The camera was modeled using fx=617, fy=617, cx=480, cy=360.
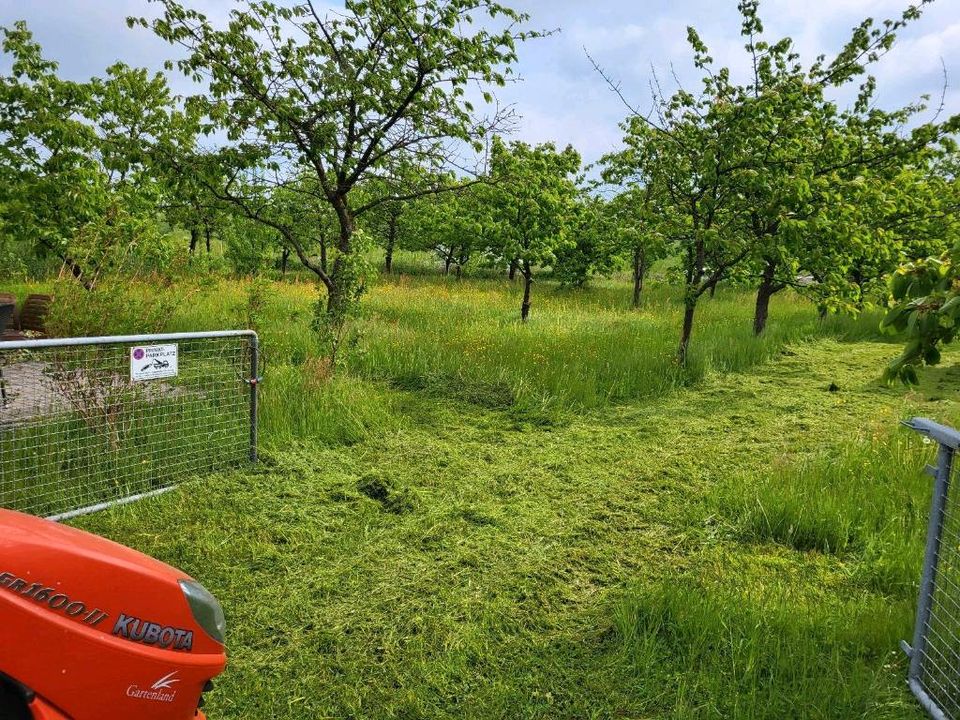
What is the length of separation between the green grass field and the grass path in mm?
15

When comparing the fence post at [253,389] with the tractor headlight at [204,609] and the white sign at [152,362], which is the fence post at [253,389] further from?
the tractor headlight at [204,609]

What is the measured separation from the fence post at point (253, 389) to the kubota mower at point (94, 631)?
137 inches

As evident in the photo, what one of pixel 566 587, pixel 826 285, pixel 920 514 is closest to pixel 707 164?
pixel 826 285

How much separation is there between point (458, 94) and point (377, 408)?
4142 mm

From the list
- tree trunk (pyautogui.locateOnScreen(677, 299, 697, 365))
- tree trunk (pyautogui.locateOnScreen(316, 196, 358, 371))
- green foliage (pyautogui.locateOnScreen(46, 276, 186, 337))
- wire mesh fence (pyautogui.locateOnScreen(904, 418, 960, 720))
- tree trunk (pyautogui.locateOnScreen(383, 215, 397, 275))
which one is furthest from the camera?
tree trunk (pyautogui.locateOnScreen(383, 215, 397, 275))

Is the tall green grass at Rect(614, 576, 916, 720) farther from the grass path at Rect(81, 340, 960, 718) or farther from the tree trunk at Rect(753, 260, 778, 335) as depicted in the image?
the tree trunk at Rect(753, 260, 778, 335)

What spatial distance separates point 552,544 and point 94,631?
10.2 ft

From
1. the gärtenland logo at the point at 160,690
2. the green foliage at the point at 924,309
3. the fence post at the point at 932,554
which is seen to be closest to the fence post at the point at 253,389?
the gärtenland logo at the point at 160,690

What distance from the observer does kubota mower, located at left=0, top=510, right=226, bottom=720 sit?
1.49 metres

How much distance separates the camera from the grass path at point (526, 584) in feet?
9.12

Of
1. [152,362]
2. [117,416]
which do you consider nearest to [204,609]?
[152,362]

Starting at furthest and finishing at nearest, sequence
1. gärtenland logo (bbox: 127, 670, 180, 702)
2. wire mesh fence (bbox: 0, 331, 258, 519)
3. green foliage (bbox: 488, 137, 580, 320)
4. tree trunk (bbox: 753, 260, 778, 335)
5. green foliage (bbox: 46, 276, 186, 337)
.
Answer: green foliage (bbox: 488, 137, 580, 320) → tree trunk (bbox: 753, 260, 778, 335) → green foliage (bbox: 46, 276, 186, 337) → wire mesh fence (bbox: 0, 331, 258, 519) → gärtenland logo (bbox: 127, 670, 180, 702)

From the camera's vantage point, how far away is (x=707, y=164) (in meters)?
8.55

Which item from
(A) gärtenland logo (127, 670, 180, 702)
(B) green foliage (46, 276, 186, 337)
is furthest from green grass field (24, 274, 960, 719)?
(B) green foliage (46, 276, 186, 337)
